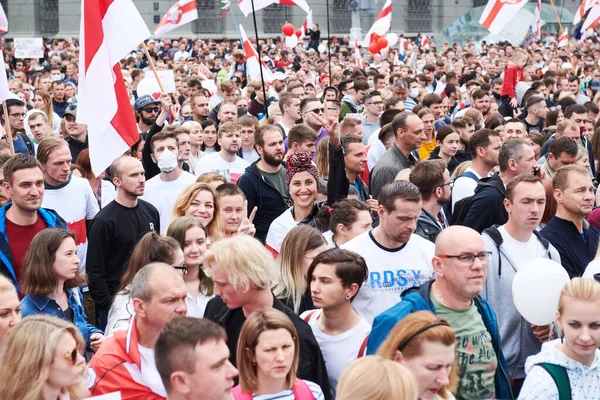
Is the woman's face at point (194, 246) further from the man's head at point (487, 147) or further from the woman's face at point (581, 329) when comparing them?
the man's head at point (487, 147)

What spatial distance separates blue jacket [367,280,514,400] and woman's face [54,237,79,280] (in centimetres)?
206

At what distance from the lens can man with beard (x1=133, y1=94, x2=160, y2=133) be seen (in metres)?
10.8

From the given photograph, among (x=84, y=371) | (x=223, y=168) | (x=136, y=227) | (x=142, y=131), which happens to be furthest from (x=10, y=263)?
(x=142, y=131)

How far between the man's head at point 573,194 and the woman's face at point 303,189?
1.84 m

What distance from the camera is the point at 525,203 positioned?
227 inches

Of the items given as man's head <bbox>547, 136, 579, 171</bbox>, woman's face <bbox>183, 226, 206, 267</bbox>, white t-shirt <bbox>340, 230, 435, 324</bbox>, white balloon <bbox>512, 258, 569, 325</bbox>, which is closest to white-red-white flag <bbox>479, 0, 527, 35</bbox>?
man's head <bbox>547, 136, 579, 171</bbox>

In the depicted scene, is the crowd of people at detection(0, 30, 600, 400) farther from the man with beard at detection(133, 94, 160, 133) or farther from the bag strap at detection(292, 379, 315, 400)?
the man with beard at detection(133, 94, 160, 133)

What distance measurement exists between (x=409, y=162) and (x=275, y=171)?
1232 millimetres

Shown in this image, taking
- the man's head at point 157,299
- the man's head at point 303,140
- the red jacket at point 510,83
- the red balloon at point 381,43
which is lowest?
the man's head at point 157,299

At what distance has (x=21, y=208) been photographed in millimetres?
A: 6633

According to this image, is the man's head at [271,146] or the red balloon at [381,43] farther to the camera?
the red balloon at [381,43]

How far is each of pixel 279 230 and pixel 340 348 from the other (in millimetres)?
2611

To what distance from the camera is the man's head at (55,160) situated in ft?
25.1

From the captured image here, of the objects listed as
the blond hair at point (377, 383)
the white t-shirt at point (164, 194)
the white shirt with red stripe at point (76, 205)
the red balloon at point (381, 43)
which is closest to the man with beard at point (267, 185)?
the white t-shirt at point (164, 194)
